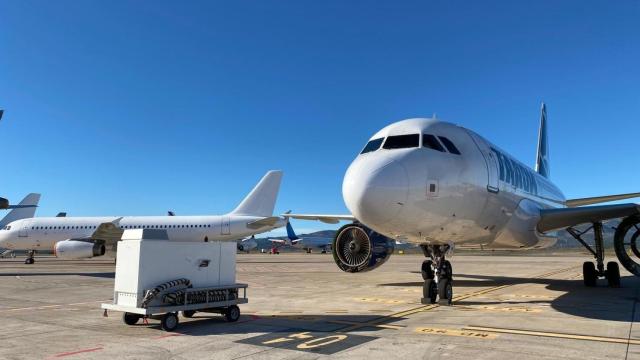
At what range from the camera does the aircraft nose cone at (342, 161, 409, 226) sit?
850 cm

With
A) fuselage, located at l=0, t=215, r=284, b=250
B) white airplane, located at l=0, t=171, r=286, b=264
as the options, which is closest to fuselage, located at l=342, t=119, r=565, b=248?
white airplane, located at l=0, t=171, r=286, b=264

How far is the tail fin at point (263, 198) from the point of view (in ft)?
146

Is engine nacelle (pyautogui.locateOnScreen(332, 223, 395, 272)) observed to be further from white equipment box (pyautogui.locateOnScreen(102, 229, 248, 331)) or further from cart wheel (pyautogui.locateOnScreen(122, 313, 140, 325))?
cart wheel (pyautogui.locateOnScreen(122, 313, 140, 325))

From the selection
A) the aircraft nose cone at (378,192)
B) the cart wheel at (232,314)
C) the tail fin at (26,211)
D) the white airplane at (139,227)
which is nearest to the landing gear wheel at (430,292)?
the aircraft nose cone at (378,192)

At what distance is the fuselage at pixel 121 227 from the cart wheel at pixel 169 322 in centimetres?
3168

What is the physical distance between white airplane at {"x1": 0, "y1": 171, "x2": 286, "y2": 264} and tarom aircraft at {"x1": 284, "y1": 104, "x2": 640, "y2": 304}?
28821 millimetres

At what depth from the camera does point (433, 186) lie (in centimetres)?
925

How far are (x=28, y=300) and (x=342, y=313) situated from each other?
959cm

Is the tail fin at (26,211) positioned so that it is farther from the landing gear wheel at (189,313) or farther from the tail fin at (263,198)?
the landing gear wheel at (189,313)

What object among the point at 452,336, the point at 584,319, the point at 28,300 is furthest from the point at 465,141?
the point at 28,300

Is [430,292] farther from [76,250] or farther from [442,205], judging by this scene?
[76,250]

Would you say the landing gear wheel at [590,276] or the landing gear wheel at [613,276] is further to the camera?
the landing gear wheel at [590,276]

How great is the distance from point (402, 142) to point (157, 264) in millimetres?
5600

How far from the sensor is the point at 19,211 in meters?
61.8
